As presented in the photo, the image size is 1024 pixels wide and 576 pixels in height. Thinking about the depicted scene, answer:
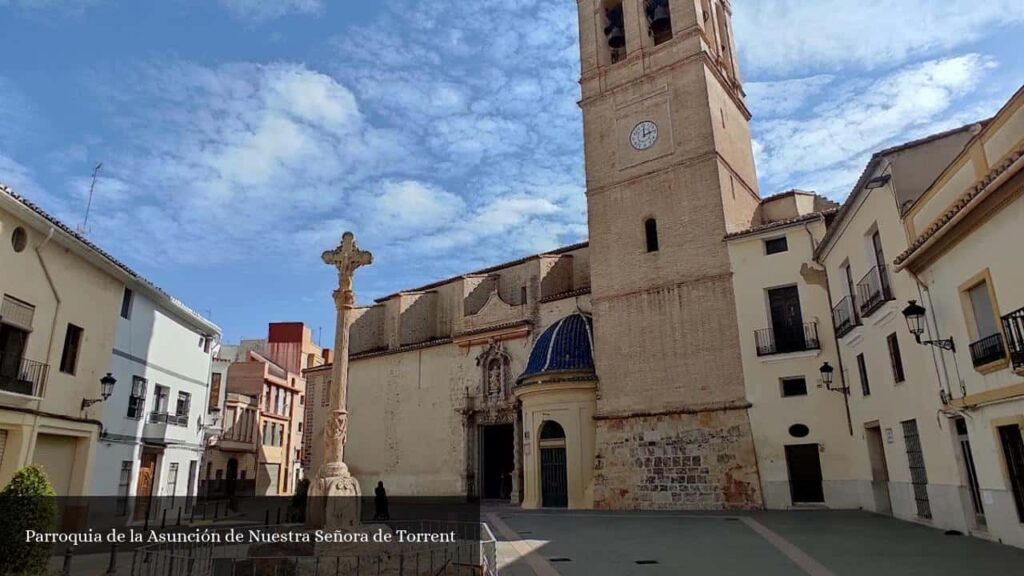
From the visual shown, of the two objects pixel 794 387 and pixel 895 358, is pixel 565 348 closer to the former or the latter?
pixel 794 387

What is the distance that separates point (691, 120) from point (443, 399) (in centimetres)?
1602

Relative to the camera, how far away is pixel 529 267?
91.1 ft

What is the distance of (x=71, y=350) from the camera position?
1475 centimetres

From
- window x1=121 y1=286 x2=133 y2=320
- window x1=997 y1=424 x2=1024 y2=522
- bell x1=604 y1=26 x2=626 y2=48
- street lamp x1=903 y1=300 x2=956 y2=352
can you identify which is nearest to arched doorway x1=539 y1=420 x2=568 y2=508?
street lamp x1=903 y1=300 x2=956 y2=352

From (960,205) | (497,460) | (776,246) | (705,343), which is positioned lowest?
(497,460)

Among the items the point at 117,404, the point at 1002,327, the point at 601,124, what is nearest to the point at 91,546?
the point at 117,404

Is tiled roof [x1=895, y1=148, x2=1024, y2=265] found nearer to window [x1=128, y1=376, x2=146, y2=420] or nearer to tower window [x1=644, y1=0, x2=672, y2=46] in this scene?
tower window [x1=644, y1=0, x2=672, y2=46]

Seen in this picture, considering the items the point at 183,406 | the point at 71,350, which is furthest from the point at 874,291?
the point at 183,406

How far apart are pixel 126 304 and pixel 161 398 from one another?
11.7 ft

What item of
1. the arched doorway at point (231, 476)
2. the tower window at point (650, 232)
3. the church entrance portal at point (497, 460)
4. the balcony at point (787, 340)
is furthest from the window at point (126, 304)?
the arched doorway at point (231, 476)

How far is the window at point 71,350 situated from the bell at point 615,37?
20.1 m

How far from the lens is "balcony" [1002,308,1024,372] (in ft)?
27.5

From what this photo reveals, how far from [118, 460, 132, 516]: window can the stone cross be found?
912cm

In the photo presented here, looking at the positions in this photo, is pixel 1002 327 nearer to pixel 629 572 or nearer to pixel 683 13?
pixel 629 572
